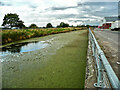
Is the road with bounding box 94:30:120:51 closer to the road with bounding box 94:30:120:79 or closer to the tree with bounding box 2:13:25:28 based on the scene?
the road with bounding box 94:30:120:79

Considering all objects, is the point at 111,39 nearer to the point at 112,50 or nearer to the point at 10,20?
the point at 112,50

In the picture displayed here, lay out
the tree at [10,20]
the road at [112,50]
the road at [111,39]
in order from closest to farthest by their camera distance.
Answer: the road at [112,50] < the road at [111,39] < the tree at [10,20]

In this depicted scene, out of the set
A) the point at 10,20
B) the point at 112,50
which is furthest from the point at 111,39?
the point at 10,20

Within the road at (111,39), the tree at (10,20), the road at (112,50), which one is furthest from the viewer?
the tree at (10,20)

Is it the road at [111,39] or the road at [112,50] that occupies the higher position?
the road at [111,39]

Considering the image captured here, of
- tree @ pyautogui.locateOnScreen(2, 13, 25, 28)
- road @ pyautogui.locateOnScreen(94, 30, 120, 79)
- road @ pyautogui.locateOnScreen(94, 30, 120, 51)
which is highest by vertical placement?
tree @ pyautogui.locateOnScreen(2, 13, 25, 28)

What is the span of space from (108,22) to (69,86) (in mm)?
54113

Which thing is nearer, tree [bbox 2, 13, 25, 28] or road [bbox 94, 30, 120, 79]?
road [bbox 94, 30, 120, 79]

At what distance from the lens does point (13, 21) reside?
4975 centimetres

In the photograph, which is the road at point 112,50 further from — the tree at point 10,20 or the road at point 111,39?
the tree at point 10,20

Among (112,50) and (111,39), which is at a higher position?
(111,39)

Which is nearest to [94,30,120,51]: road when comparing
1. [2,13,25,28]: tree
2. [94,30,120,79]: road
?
[94,30,120,79]: road

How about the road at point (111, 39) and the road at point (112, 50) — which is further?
the road at point (111, 39)

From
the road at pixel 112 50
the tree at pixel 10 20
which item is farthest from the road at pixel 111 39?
the tree at pixel 10 20
